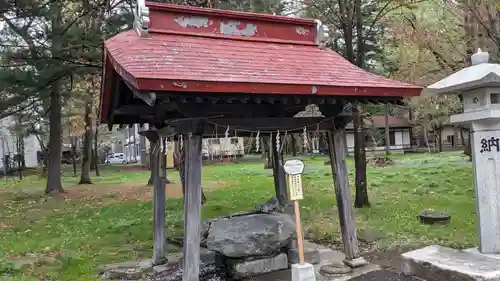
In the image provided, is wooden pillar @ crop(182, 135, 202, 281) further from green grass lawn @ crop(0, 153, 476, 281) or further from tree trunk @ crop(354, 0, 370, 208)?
tree trunk @ crop(354, 0, 370, 208)

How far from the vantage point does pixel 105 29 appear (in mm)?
12891

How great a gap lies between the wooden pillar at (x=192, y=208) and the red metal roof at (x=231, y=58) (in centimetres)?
108

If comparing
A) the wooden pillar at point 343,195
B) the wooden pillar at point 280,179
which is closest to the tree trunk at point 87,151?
the wooden pillar at point 280,179

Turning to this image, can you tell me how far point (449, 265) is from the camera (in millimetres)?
5578

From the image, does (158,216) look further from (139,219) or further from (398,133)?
(398,133)

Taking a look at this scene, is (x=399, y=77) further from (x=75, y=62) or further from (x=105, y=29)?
(x=75, y=62)

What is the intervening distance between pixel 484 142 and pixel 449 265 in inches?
78.2

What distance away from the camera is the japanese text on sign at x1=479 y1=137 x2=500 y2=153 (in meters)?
6.10

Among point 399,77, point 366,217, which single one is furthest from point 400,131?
point 366,217

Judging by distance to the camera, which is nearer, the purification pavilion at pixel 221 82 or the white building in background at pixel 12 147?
the purification pavilion at pixel 221 82

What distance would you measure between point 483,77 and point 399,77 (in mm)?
8387

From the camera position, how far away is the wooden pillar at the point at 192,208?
5.57m

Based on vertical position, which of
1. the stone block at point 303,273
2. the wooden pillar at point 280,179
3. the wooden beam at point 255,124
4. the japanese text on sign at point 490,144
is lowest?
the stone block at point 303,273

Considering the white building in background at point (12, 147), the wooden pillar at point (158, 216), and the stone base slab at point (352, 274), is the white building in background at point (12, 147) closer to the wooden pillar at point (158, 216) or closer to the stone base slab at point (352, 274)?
the wooden pillar at point (158, 216)
